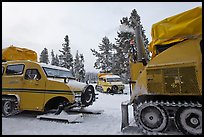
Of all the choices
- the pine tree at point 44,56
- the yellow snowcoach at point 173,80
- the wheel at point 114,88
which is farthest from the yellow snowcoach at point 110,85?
the pine tree at point 44,56

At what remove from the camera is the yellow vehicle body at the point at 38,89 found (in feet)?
25.0

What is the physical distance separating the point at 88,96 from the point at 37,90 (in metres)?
2.21

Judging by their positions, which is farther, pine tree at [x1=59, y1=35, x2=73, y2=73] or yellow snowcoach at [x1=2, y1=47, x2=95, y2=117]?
pine tree at [x1=59, y1=35, x2=73, y2=73]

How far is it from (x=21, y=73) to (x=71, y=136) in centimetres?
450

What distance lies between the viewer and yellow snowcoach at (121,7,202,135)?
490cm

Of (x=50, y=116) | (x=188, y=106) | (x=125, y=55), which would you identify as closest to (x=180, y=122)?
(x=188, y=106)

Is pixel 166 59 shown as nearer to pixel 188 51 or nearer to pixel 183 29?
pixel 188 51

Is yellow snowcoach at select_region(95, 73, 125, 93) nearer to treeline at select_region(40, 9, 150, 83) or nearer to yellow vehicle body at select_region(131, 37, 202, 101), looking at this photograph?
treeline at select_region(40, 9, 150, 83)

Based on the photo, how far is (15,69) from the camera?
847cm

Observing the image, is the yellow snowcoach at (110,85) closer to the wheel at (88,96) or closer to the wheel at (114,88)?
the wheel at (114,88)

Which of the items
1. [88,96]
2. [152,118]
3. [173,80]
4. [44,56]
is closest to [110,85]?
[88,96]

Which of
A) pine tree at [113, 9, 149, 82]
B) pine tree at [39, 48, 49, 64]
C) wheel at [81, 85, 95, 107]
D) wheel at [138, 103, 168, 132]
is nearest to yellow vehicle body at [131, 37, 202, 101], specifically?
wheel at [138, 103, 168, 132]

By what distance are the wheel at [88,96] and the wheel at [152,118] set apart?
307 cm

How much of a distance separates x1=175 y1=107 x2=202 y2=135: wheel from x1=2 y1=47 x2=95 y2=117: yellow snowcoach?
13.2 feet
